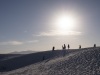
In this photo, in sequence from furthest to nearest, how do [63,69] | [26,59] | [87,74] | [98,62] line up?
[26,59], [63,69], [98,62], [87,74]

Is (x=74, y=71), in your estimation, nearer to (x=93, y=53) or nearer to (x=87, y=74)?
(x=87, y=74)

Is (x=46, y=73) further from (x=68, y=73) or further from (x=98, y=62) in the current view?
(x=98, y=62)

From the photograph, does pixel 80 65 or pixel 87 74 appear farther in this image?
pixel 80 65

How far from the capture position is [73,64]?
3669 cm

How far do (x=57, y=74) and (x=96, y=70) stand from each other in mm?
7133

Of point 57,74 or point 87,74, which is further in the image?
point 57,74

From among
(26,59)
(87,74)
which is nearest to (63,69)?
(87,74)

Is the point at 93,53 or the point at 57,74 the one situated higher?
the point at 93,53

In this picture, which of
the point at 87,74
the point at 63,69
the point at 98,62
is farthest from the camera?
the point at 63,69

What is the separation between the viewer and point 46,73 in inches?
1441

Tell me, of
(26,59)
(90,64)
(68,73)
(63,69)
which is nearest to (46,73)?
(63,69)

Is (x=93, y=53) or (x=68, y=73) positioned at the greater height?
(x=93, y=53)

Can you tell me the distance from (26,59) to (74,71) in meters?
48.4

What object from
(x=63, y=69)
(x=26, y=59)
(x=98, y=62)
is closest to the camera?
(x=98, y=62)
